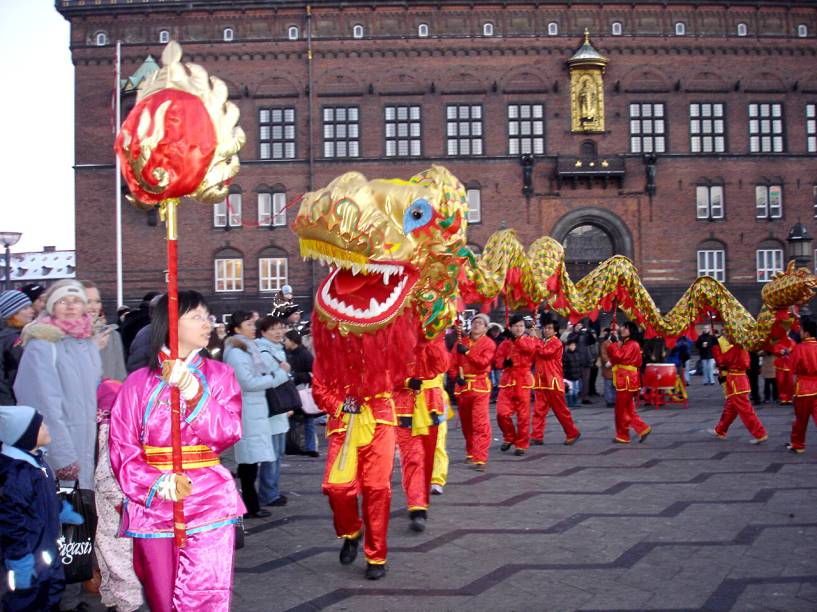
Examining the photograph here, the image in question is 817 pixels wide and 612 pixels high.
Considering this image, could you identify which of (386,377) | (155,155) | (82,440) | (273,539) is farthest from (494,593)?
(155,155)

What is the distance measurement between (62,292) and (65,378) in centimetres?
57

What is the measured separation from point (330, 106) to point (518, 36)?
7.52 m

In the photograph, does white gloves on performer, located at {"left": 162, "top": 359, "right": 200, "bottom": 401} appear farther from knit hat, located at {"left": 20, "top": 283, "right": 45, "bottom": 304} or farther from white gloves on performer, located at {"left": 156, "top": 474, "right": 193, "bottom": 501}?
knit hat, located at {"left": 20, "top": 283, "right": 45, "bottom": 304}

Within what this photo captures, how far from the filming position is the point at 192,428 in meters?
3.98

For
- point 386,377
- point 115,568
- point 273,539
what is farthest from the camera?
point 273,539

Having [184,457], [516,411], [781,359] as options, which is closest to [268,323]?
[184,457]

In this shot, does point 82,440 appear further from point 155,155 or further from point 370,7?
point 370,7

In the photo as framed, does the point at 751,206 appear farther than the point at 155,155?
Yes

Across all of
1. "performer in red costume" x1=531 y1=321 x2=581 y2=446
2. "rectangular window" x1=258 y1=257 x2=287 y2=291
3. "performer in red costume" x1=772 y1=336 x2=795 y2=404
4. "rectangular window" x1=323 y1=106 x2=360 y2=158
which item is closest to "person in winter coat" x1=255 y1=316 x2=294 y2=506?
"performer in red costume" x1=531 y1=321 x2=581 y2=446

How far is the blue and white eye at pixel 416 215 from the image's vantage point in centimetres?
632

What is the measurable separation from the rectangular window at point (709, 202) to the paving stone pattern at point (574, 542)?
23.7m

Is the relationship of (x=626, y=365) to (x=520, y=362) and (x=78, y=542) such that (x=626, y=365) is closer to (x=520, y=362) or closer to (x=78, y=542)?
(x=520, y=362)

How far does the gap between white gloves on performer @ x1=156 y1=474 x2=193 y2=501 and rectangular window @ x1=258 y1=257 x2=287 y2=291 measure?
29453mm

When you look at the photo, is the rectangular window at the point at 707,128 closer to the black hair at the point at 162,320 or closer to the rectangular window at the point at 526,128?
the rectangular window at the point at 526,128
